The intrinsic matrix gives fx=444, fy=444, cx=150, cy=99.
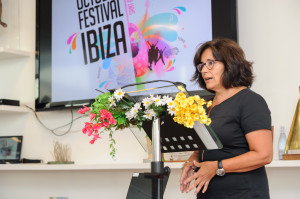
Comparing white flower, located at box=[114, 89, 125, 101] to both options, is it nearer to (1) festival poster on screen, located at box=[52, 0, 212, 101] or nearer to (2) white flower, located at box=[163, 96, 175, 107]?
(2) white flower, located at box=[163, 96, 175, 107]

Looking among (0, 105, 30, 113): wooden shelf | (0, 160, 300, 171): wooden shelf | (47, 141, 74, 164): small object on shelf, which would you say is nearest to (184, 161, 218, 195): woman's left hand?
(0, 160, 300, 171): wooden shelf

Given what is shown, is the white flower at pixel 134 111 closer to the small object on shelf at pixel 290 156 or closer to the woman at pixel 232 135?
the woman at pixel 232 135

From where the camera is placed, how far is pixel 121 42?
3.33 meters

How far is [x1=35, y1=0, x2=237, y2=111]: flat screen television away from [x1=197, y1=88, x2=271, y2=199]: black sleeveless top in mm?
1207

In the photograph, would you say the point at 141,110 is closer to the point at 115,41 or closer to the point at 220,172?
the point at 220,172

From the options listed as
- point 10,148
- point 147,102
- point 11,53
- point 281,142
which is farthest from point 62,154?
point 147,102

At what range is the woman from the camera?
165cm

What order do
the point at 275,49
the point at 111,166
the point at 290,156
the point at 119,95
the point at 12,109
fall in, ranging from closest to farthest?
the point at 119,95 < the point at 290,156 < the point at 275,49 < the point at 111,166 < the point at 12,109

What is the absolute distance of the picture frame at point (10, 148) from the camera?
12.3ft

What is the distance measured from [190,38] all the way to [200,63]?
3.48 ft

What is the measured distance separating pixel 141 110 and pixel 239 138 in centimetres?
47

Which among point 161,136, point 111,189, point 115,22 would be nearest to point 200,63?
point 161,136

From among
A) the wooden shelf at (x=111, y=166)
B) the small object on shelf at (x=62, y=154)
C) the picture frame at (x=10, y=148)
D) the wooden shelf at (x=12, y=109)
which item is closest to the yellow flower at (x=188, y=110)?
the wooden shelf at (x=111, y=166)

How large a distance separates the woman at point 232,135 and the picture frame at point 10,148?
2.22 metres
